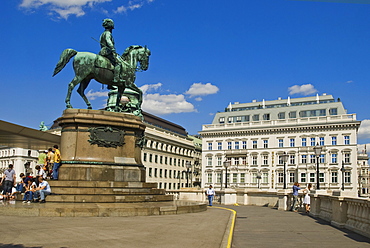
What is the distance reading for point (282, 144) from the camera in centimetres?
8731

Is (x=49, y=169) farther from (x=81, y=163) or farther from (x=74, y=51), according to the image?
(x=74, y=51)

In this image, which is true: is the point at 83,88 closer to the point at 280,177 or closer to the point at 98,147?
the point at 98,147

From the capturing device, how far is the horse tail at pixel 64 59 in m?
20.6

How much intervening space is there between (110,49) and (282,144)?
2773 inches


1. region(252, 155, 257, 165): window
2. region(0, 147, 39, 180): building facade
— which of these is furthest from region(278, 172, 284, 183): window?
region(0, 147, 39, 180): building facade

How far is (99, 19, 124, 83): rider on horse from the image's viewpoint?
2112 cm

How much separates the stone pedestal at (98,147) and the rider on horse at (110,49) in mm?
2654

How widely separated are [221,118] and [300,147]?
21.8m

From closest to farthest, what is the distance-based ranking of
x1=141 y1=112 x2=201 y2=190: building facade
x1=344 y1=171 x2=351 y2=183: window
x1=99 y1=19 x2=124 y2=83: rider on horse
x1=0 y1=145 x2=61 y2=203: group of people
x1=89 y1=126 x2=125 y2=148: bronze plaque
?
1. x1=0 y1=145 x2=61 y2=203: group of people
2. x1=89 y1=126 x2=125 y2=148: bronze plaque
3. x1=99 y1=19 x2=124 y2=83: rider on horse
4. x1=344 y1=171 x2=351 y2=183: window
5. x1=141 y1=112 x2=201 y2=190: building facade

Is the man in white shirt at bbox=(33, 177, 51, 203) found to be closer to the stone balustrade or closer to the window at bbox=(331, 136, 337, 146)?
the stone balustrade

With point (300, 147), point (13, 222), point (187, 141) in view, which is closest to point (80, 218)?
point (13, 222)

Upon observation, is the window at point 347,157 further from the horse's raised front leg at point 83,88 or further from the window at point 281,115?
the horse's raised front leg at point 83,88

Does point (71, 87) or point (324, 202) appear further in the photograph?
point (71, 87)

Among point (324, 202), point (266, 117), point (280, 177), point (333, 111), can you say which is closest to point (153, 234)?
point (324, 202)
